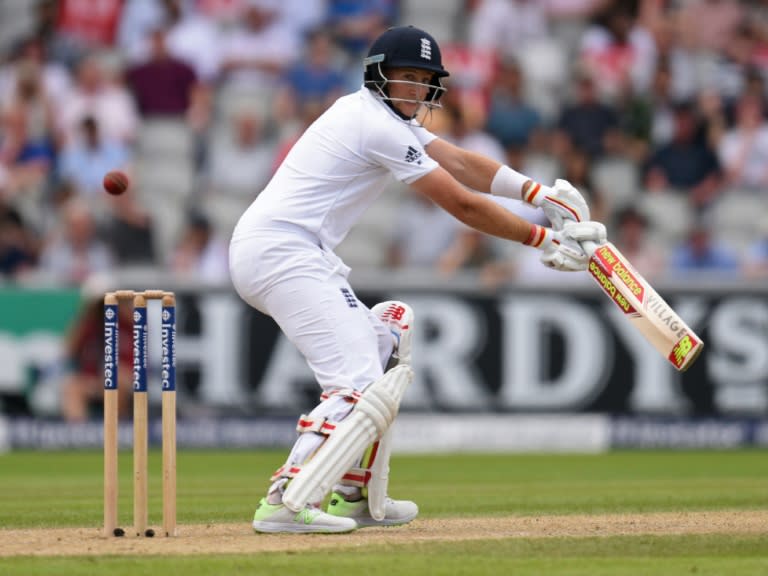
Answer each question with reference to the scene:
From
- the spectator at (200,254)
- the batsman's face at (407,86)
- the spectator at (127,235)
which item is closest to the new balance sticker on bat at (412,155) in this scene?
the batsman's face at (407,86)

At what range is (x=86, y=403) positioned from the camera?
11742 mm

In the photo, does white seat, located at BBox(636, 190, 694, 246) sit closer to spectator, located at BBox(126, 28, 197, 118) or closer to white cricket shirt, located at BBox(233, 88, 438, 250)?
spectator, located at BBox(126, 28, 197, 118)

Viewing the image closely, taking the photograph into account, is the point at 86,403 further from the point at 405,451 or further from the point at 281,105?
the point at 281,105

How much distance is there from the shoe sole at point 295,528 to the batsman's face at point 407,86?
162 centimetres

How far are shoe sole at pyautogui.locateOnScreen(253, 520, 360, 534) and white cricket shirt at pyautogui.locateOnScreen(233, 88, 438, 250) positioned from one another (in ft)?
3.52

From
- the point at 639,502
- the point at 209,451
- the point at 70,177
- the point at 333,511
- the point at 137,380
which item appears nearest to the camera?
the point at 137,380

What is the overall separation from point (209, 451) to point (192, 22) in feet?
14.8

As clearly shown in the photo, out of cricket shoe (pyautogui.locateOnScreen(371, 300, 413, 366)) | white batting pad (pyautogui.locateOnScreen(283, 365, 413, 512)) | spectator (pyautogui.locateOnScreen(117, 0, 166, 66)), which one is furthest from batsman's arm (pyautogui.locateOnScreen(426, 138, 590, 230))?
spectator (pyautogui.locateOnScreen(117, 0, 166, 66))

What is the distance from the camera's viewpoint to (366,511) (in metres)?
5.86

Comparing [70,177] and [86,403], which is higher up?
[70,177]

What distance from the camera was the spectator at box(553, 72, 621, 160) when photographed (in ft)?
44.1

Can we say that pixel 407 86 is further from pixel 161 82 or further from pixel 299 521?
pixel 161 82

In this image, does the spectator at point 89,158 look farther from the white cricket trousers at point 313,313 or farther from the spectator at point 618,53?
the white cricket trousers at point 313,313

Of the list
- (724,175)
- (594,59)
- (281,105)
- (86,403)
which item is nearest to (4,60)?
(281,105)
